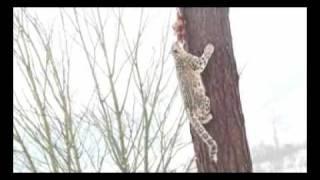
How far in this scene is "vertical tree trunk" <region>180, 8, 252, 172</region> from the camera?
2516 millimetres

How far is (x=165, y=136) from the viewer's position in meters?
4.78

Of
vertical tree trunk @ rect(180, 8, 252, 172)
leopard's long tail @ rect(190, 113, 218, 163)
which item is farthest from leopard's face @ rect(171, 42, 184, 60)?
leopard's long tail @ rect(190, 113, 218, 163)

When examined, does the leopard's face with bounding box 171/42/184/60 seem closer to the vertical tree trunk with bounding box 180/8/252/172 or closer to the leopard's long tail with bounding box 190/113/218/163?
the vertical tree trunk with bounding box 180/8/252/172

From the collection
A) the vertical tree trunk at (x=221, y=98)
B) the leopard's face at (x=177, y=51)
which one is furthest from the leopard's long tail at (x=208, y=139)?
the leopard's face at (x=177, y=51)

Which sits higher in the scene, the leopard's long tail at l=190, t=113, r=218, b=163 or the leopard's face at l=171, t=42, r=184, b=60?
the leopard's face at l=171, t=42, r=184, b=60

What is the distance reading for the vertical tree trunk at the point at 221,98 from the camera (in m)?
2.52

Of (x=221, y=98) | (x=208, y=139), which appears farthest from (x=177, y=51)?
(x=208, y=139)

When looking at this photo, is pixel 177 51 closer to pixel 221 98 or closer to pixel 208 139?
pixel 221 98

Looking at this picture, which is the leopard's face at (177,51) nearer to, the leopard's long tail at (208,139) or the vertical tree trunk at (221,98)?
the vertical tree trunk at (221,98)
